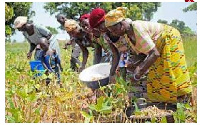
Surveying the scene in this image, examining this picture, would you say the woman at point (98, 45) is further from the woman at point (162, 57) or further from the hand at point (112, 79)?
the woman at point (162, 57)

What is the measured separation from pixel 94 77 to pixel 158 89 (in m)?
0.64

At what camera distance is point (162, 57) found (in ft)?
11.5

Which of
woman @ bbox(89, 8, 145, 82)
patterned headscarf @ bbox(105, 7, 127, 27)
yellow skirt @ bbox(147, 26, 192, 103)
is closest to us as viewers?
patterned headscarf @ bbox(105, 7, 127, 27)

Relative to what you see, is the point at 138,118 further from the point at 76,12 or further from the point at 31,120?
the point at 76,12

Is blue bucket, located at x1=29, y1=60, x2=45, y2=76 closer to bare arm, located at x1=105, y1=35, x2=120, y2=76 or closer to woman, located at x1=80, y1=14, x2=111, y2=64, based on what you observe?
woman, located at x1=80, y1=14, x2=111, y2=64

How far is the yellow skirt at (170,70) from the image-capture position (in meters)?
3.50

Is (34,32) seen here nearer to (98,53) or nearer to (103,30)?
(98,53)

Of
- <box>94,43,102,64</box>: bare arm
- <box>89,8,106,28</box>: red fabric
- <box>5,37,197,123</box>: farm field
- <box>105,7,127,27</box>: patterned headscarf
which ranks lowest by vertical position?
<box>5,37,197,123</box>: farm field

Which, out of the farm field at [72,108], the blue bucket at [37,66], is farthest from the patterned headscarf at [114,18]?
the blue bucket at [37,66]

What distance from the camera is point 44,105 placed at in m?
3.63

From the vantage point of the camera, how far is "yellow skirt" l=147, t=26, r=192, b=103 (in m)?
3.50

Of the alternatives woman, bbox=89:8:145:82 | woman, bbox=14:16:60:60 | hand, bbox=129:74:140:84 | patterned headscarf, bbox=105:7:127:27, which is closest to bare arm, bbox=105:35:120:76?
woman, bbox=89:8:145:82

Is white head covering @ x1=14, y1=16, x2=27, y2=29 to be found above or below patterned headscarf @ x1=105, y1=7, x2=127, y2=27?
above

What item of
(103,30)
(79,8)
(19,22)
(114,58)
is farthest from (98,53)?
(79,8)
